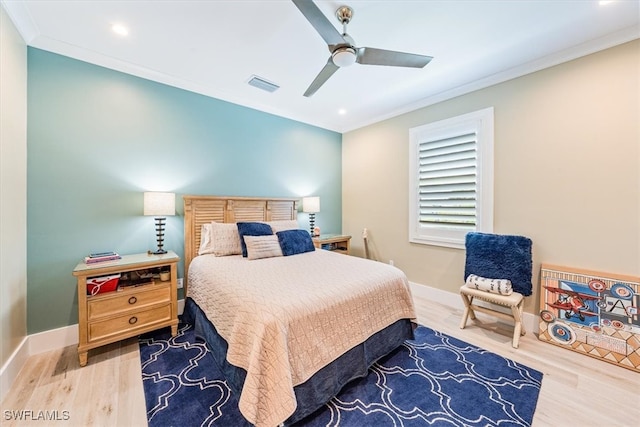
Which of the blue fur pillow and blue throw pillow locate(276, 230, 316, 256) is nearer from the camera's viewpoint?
the blue fur pillow

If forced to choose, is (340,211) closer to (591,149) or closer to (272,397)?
(591,149)

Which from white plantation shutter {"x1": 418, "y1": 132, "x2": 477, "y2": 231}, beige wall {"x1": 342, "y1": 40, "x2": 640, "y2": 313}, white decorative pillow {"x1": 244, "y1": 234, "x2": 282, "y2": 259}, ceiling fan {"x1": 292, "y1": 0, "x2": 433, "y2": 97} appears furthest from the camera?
white plantation shutter {"x1": 418, "y1": 132, "x2": 477, "y2": 231}

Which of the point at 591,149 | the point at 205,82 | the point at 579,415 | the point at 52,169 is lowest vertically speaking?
the point at 579,415

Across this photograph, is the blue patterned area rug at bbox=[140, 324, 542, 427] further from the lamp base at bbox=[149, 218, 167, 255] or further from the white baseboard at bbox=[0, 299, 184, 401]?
the lamp base at bbox=[149, 218, 167, 255]

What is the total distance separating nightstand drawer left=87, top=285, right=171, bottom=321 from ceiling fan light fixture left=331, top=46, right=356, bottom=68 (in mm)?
2686

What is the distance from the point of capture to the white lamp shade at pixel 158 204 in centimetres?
261

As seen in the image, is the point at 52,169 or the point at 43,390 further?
the point at 52,169

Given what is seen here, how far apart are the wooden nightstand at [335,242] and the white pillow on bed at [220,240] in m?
1.33

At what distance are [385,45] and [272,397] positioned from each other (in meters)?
3.03

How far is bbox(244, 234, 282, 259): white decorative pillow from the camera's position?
280 cm

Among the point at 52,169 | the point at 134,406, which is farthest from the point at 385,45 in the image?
the point at 134,406

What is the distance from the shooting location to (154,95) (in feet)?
9.56

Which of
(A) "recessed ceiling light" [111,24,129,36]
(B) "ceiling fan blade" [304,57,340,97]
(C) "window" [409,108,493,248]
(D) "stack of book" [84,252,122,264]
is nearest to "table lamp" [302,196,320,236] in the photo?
(C) "window" [409,108,493,248]

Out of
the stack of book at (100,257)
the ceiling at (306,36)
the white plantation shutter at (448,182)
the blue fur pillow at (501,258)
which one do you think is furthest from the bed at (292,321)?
the ceiling at (306,36)
